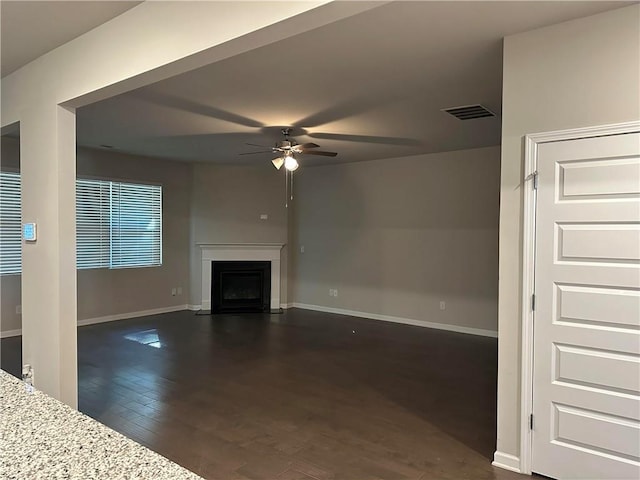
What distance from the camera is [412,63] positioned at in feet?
10.5

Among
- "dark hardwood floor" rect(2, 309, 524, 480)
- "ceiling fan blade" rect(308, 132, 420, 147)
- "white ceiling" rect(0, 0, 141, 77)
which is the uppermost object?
"white ceiling" rect(0, 0, 141, 77)

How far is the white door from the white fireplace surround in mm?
6094

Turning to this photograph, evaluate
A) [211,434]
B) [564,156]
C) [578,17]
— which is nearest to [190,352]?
[211,434]

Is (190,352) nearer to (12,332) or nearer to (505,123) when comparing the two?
(12,332)

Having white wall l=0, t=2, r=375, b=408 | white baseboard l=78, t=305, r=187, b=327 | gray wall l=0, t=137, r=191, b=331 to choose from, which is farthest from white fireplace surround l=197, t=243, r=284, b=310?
white wall l=0, t=2, r=375, b=408

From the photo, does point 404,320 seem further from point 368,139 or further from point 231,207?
point 231,207

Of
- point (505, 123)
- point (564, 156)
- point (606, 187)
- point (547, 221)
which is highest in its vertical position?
point (505, 123)

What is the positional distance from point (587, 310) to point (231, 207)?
6.53 metres

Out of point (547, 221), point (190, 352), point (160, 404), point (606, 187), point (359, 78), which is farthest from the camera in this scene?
point (190, 352)

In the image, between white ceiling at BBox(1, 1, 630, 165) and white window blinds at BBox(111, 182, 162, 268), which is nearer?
white ceiling at BBox(1, 1, 630, 165)

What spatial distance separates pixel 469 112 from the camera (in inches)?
177

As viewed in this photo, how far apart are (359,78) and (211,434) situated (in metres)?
2.85

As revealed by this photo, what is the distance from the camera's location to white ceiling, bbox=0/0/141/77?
2553mm

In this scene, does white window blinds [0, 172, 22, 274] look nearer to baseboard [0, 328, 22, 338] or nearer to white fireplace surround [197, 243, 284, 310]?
baseboard [0, 328, 22, 338]
